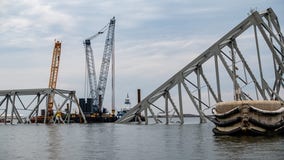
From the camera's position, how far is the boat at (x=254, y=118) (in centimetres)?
4534

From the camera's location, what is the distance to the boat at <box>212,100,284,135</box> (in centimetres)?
4534

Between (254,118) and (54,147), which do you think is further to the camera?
(254,118)

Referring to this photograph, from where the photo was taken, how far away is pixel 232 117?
154 feet

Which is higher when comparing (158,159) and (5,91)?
(5,91)

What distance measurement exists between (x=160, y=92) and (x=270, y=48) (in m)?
29.0

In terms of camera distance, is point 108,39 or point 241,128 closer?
point 241,128

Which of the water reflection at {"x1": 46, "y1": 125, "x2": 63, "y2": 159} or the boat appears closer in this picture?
the water reflection at {"x1": 46, "y1": 125, "x2": 63, "y2": 159}

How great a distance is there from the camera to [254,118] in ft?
149

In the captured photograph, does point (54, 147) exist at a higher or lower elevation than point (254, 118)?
lower

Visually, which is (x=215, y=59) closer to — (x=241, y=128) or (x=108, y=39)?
(x=241, y=128)

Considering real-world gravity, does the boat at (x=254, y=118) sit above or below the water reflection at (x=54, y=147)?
above

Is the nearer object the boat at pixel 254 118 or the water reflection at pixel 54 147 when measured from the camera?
the water reflection at pixel 54 147

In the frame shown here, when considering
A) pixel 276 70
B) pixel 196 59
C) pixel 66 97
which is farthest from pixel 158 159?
Result: pixel 66 97

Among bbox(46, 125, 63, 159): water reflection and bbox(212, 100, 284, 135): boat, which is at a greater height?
bbox(212, 100, 284, 135): boat
